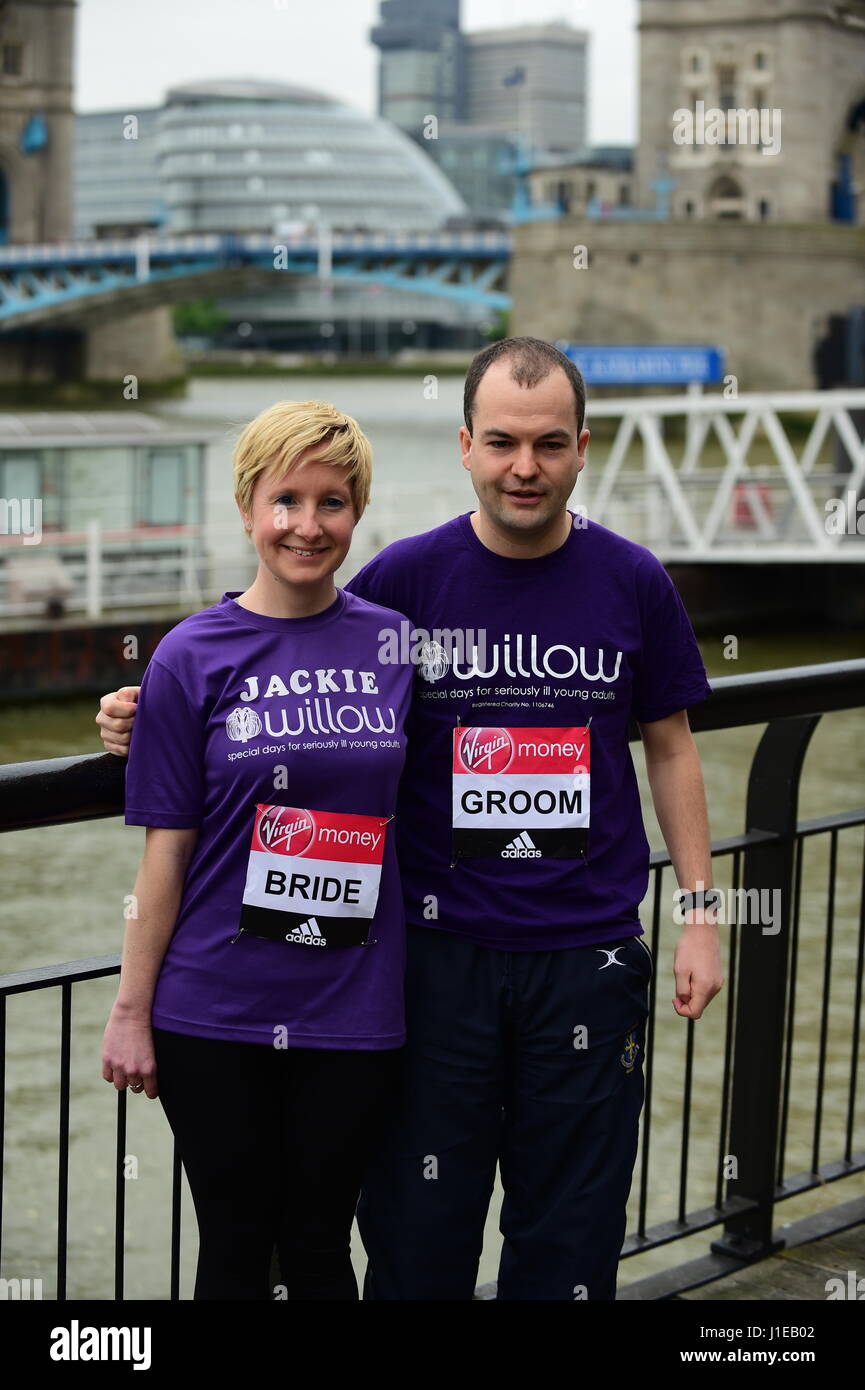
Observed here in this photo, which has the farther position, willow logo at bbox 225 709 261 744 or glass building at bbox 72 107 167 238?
glass building at bbox 72 107 167 238

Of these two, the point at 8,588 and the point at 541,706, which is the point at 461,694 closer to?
the point at 541,706

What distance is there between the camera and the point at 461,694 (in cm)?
241

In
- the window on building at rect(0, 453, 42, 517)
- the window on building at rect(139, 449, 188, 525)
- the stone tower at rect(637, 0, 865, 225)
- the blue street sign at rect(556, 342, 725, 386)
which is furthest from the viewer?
the stone tower at rect(637, 0, 865, 225)

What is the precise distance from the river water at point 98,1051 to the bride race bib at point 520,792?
0.53 meters

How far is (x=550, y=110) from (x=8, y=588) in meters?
141

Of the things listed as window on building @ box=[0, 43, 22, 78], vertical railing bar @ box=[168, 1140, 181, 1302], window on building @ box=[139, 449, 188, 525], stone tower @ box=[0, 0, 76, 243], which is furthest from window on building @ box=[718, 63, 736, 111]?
vertical railing bar @ box=[168, 1140, 181, 1302]

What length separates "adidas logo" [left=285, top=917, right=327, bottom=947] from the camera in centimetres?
223

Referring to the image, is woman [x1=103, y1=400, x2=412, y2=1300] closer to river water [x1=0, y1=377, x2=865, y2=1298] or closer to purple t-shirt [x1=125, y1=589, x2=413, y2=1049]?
purple t-shirt [x1=125, y1=589, x2=413, y2=1049]

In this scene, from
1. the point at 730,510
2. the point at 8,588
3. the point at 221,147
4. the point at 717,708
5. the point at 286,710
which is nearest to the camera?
the point at 286,710

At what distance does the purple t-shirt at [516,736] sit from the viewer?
241cm

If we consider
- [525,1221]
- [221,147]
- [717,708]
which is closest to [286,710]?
[525,1221]

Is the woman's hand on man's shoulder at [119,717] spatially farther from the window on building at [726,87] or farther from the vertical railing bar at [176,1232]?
the window on building at [726,87]

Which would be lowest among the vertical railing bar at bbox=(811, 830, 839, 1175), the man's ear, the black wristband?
the vertical railing bar at bbox=(811, 830, 839, 1175)

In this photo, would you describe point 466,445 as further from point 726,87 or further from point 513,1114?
point 726,87
